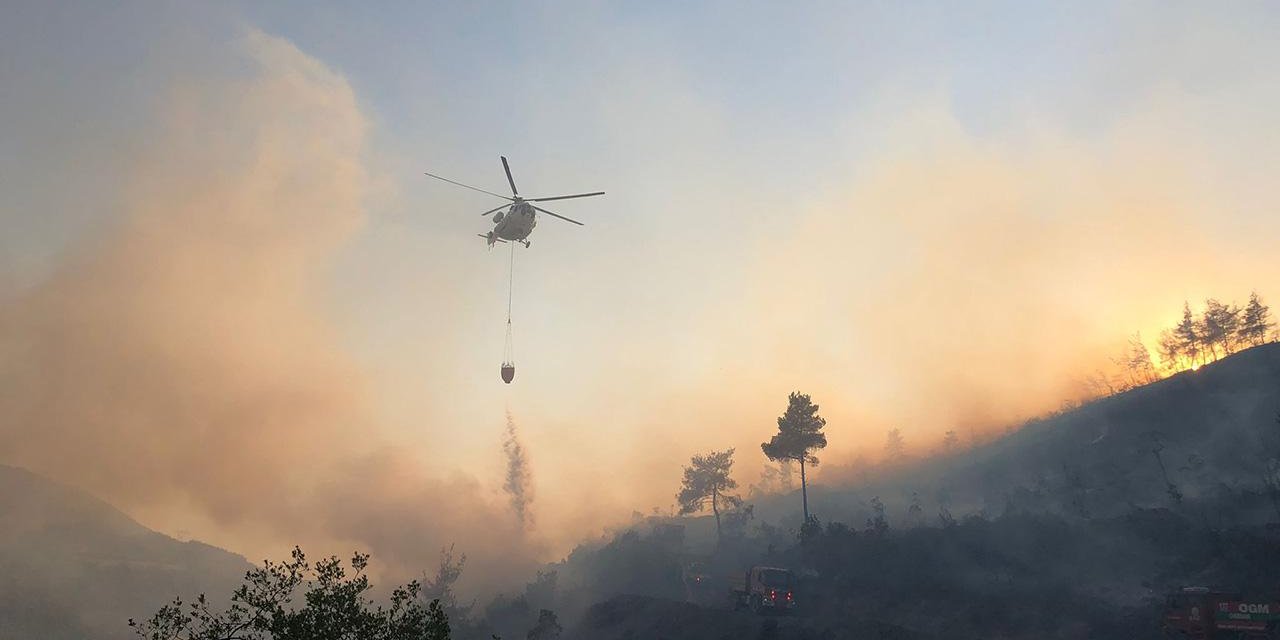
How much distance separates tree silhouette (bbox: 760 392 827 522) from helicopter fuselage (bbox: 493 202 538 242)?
61418mm

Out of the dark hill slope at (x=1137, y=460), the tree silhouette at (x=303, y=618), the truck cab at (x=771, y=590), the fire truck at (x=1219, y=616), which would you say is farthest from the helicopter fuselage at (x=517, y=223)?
the dark hill slope at (x=1137, y=460)

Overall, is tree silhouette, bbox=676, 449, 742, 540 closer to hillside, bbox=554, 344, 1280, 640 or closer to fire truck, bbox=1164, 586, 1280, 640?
hillside, bbox=554, 344, 1280, 640

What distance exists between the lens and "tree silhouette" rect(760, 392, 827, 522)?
3861 inches

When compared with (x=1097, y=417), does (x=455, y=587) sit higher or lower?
lower

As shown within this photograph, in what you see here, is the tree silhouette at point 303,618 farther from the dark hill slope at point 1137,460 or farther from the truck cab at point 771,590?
the dark hill slope at point 1137,460

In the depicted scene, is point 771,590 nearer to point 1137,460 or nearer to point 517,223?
point 517,223

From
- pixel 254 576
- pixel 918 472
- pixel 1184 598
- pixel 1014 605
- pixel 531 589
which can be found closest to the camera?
pixel 254 576

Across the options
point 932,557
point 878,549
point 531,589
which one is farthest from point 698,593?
point 531,589

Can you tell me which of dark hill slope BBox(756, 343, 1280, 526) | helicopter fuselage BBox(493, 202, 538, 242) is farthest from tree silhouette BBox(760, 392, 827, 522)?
helicopter fuselage BBox(493, 202, 538, 242)

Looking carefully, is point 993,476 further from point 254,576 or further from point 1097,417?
point 254,576

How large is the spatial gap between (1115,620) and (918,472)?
12844 centimetres

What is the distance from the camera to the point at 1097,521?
80.8 meters

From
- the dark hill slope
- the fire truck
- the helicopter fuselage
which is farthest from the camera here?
the dark hill slope

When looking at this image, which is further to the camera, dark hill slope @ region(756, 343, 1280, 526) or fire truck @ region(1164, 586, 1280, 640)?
dark hill slope @ region(756, 343, 1280, 526)
